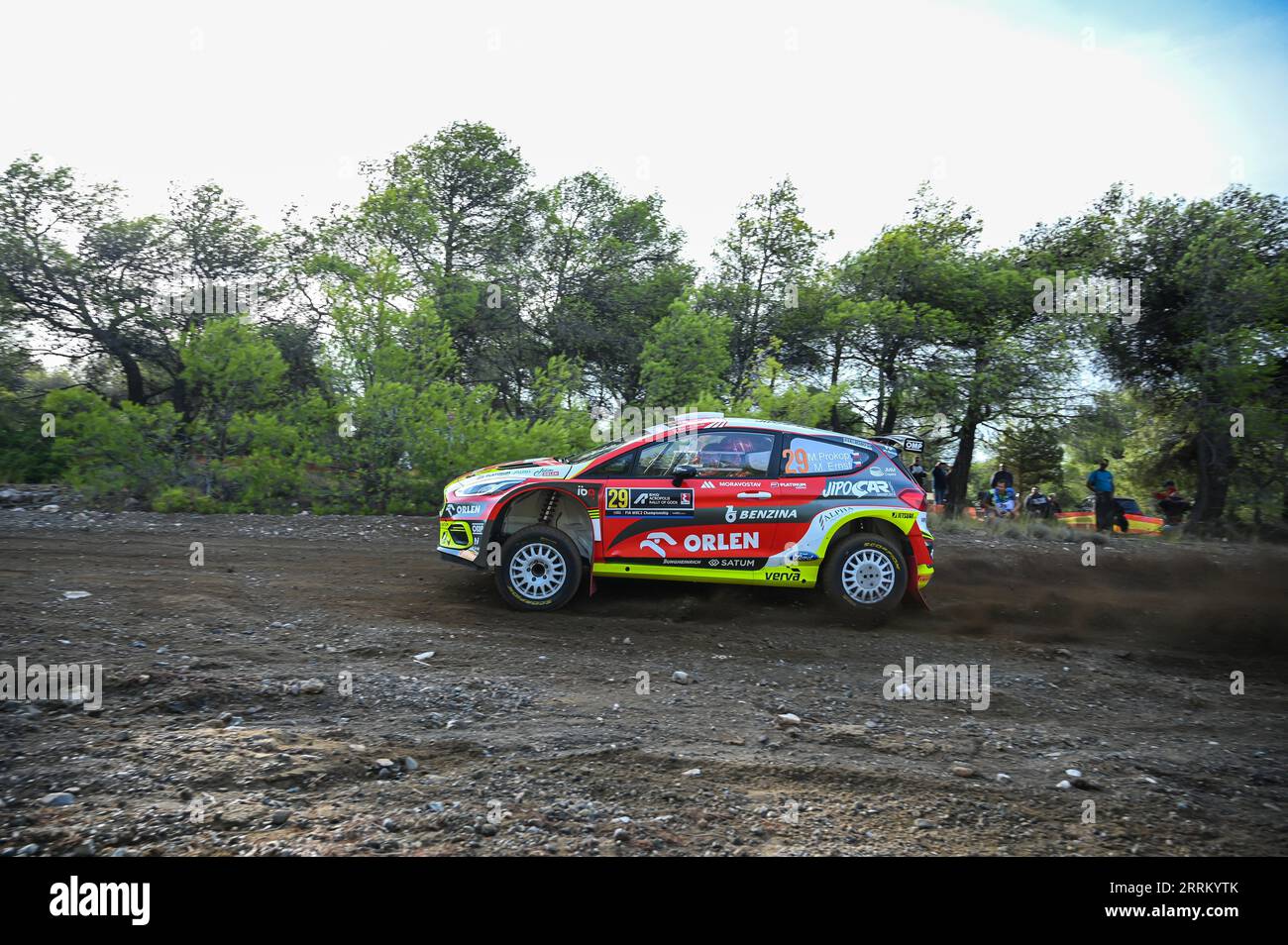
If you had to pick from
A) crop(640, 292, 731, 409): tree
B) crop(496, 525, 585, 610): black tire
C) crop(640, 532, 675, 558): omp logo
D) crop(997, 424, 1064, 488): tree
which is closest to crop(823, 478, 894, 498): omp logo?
crop(640, 532, 675, 558): omp logo

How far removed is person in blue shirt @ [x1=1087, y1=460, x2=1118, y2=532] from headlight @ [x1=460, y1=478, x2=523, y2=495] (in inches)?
549

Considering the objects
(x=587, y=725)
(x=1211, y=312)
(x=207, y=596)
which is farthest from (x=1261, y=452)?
(x=207, y=596)

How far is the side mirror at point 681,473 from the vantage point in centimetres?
743

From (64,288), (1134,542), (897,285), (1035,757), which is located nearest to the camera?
(1035,757)

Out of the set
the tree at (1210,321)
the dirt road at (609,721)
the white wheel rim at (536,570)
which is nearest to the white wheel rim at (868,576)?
the dirt road at (609,721)

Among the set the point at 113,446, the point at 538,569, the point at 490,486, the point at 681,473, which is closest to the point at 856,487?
the point at 681,473

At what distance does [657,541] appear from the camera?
7426 mm

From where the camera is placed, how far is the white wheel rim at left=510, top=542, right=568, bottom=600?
24.3 ft

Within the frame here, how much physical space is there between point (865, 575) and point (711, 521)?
1.56 meters

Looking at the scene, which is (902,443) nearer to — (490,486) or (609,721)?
(490,486)
